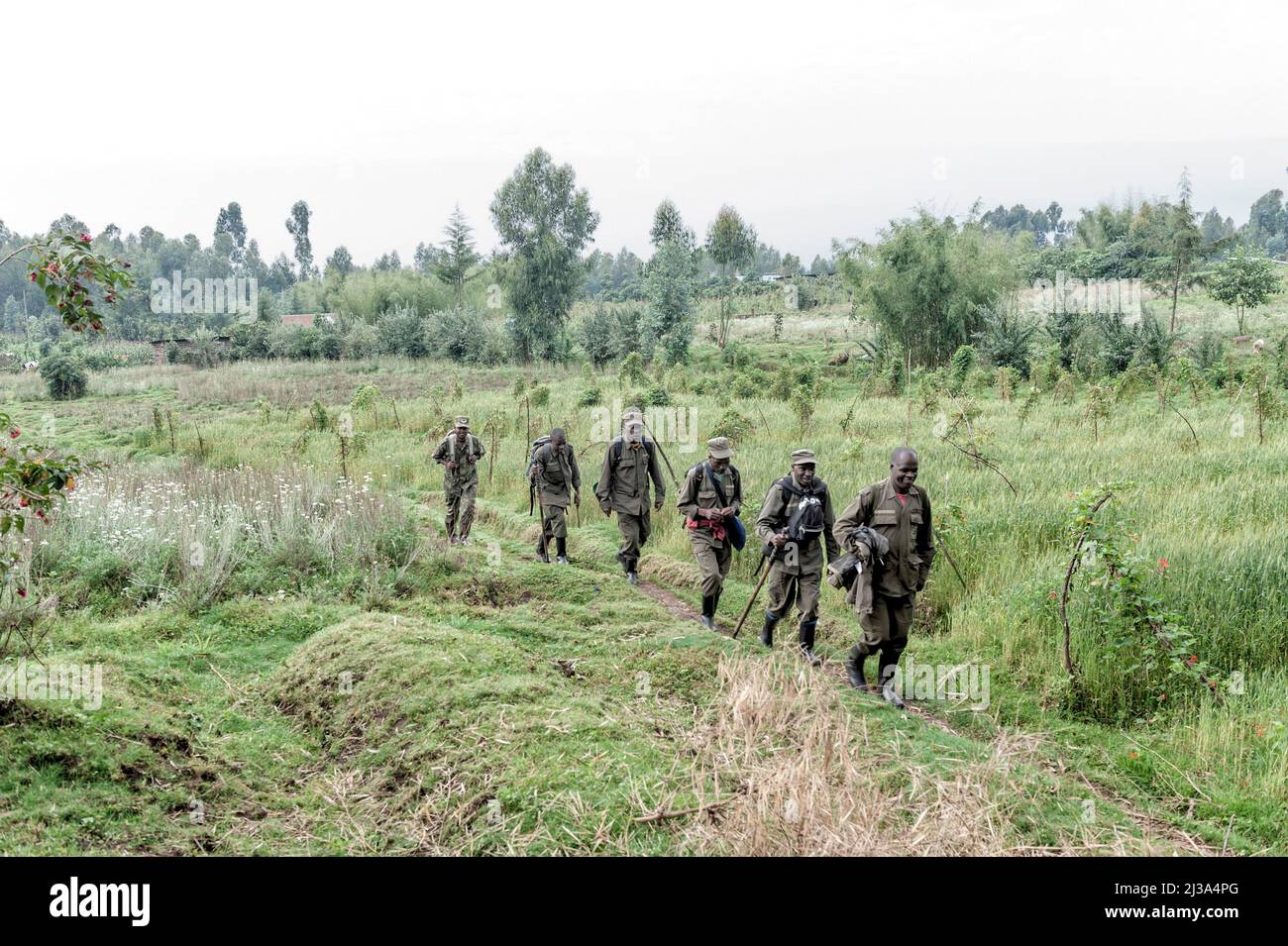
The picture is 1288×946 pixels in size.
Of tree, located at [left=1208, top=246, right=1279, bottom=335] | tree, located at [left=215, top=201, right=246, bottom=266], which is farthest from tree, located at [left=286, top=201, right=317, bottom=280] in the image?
tree, located at [left=1208, top=246, right=1279, bottom=335]

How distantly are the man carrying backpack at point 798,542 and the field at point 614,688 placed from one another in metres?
0.38

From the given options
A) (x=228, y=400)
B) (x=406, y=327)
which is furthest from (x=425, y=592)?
(x=406, y=327)

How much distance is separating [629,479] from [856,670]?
3777mm

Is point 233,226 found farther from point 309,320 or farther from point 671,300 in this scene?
point 671,300

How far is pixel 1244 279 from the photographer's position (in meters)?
28.9

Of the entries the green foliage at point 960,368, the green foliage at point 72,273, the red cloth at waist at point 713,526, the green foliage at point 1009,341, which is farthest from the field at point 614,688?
the green foliage at point 1009,341

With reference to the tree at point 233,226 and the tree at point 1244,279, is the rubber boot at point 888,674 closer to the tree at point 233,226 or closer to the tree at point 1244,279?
the tree at point 1244,279

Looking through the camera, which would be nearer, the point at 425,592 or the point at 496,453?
the point at 425,592

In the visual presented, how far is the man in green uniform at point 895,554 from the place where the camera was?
22.3ft

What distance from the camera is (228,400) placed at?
27.7m

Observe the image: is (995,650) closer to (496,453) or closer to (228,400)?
(496,453)

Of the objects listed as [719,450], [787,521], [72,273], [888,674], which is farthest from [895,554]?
[72,273]
